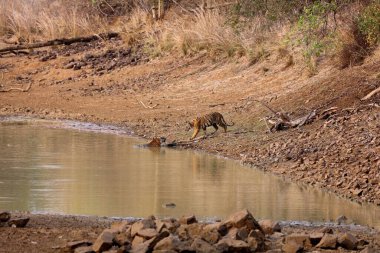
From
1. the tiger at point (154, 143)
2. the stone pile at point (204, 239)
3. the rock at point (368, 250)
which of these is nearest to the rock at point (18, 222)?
the stone pile at point (204, 239)

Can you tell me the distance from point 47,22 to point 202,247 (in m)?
27.2

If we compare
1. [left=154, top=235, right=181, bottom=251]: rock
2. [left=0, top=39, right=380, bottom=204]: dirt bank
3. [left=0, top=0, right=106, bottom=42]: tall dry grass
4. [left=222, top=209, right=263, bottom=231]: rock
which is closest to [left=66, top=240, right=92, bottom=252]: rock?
[left=154, top=235, right=181, bottom=251]: rock

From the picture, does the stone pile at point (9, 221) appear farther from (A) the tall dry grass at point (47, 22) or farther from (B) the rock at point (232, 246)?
(A) the tall dry grass at point (47, 22)

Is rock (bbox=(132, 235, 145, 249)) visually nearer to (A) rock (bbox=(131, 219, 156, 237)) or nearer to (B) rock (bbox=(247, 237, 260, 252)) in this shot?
(A) rock (bbox=(131, 219, 156, 237))

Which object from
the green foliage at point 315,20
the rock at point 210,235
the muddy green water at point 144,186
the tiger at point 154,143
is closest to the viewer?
the rock at point 210,235

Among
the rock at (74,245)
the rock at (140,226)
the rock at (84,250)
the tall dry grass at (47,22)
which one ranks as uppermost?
the tall dry grass at (47,22)

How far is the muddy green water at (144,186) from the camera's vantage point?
39.2 ft

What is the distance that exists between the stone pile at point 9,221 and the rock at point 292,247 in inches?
97.6

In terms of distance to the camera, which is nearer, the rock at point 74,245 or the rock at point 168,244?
the rock at point 168,244

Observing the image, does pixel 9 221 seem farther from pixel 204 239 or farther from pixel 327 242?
pixel 327 242

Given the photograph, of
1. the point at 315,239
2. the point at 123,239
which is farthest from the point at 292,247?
the point at 123,239

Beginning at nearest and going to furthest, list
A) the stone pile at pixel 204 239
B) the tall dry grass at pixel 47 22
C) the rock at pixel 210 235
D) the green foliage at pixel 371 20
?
the stone pile at pixel 204 239 → the rock at pixel 210 235 → the green foliage at pixel 371 20 → the tall dry grass at pixel 47 22

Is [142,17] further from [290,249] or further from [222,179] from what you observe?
[290,249]

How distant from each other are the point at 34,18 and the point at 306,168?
72.1ft
